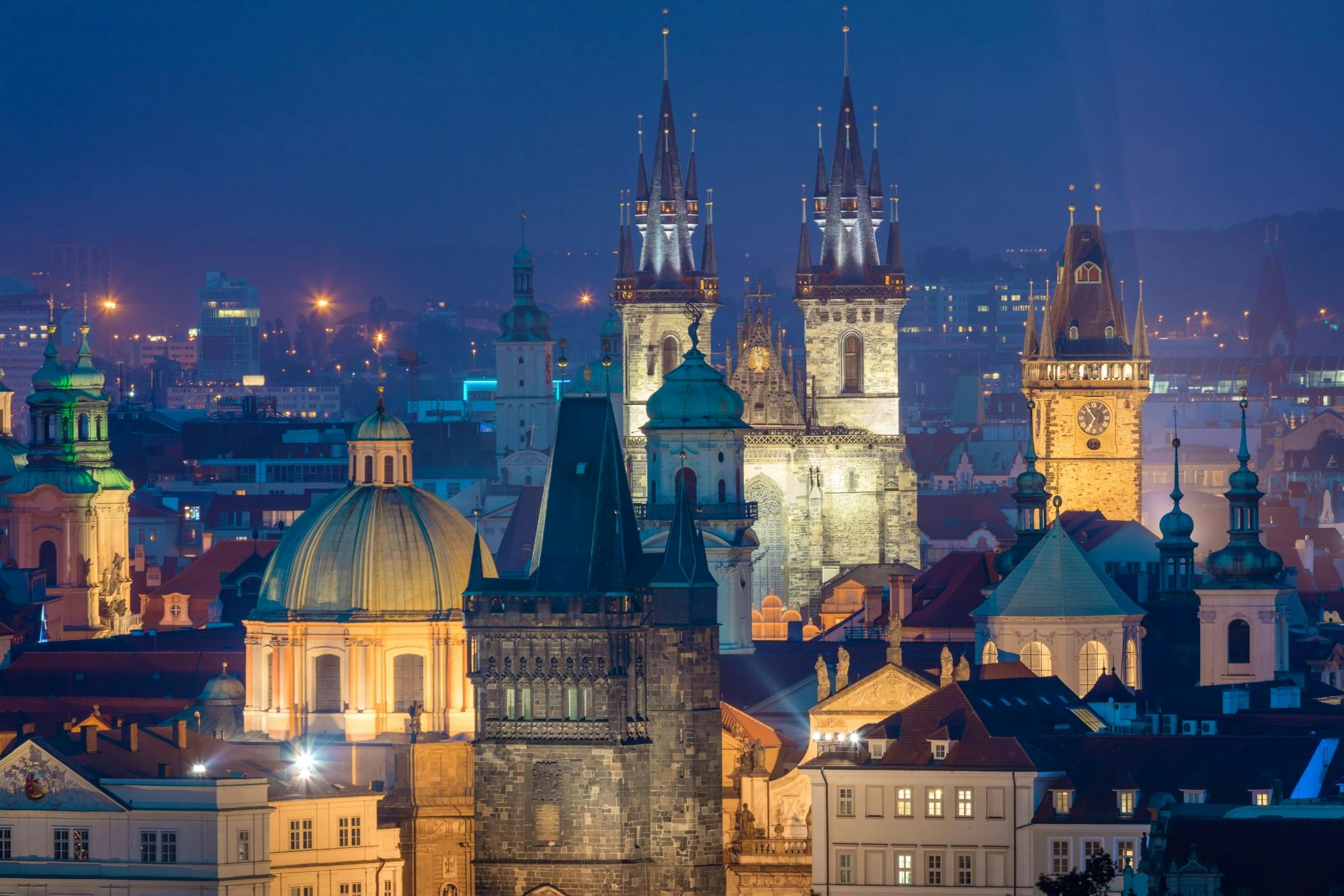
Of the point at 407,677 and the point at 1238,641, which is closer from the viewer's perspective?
the point at 407,677

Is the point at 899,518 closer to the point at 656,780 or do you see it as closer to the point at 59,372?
the point at 59,372

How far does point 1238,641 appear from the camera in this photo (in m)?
147

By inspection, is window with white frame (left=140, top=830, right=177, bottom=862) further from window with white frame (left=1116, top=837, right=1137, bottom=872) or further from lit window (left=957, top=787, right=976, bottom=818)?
window with white frame (left=1116, top=837, right=1137, bottom=872)

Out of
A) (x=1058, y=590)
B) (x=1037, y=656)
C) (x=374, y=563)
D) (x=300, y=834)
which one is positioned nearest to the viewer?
(x=300, y=834)

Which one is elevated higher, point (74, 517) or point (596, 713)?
point (74, 517)

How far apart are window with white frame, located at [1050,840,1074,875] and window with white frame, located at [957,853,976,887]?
189 centimetres

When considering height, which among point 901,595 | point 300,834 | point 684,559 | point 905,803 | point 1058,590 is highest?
point 684,559

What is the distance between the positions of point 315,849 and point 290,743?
8.23 meters

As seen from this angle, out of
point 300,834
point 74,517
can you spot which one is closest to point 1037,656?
point 300,834

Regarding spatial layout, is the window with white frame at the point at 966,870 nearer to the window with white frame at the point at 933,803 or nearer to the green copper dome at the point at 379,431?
the window with white frame at the point at 933,803

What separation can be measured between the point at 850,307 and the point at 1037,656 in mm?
49346

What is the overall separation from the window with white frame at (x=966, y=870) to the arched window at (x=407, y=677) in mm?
20314

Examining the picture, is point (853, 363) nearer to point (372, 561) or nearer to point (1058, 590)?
point (1058, 590)

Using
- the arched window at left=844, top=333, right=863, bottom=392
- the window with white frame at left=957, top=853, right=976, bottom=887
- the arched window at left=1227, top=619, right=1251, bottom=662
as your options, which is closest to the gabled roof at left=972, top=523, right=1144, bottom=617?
the arched window at left=1227, top=619, right=1251, bottom=662
